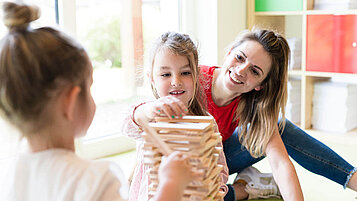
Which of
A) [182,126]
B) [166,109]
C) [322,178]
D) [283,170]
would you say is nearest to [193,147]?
[182,126]

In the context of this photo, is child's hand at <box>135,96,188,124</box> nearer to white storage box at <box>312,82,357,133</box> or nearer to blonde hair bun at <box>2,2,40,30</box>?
blonde hair bun at <box>2,2,40,30</box>

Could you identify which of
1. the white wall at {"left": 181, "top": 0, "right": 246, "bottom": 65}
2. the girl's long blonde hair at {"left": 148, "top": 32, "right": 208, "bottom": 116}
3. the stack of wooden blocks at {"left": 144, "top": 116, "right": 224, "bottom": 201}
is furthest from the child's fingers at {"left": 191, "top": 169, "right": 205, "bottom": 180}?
the white wall at {"left": 181, "top": 0, "right": 246, "bottom": 65}

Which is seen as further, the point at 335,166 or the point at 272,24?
the point at 272,24

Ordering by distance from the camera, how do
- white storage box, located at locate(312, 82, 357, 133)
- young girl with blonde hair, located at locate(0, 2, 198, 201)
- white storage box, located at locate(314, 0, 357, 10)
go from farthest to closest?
white storage box, located at locate(312, 82, 357, 133)
white storage box, located at locate(314, 0, 357, 10)
young girl with blonde hair, located at locate(0, 2, 198, 201)

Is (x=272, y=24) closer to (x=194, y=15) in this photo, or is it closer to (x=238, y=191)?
(x=194, y=15)

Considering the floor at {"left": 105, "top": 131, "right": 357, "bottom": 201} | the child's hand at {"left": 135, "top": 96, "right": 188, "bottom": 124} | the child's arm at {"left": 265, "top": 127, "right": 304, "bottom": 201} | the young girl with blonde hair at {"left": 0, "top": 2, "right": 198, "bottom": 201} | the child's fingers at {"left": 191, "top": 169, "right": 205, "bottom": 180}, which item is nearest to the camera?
the young girl with blonde hair at {"left": 0, "top": 2, "right": 198, "bottom": 201}

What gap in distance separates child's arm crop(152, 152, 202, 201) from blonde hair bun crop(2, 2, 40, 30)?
41 cm

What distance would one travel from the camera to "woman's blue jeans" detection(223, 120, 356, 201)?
1.88 metres

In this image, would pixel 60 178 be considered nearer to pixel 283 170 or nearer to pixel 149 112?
pixel 149 112

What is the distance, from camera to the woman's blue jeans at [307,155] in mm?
1878

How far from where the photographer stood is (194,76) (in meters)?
1.58

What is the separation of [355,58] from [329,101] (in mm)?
300

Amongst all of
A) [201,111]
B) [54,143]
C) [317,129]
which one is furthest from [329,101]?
[54,143]

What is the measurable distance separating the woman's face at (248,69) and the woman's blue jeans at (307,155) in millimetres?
243
